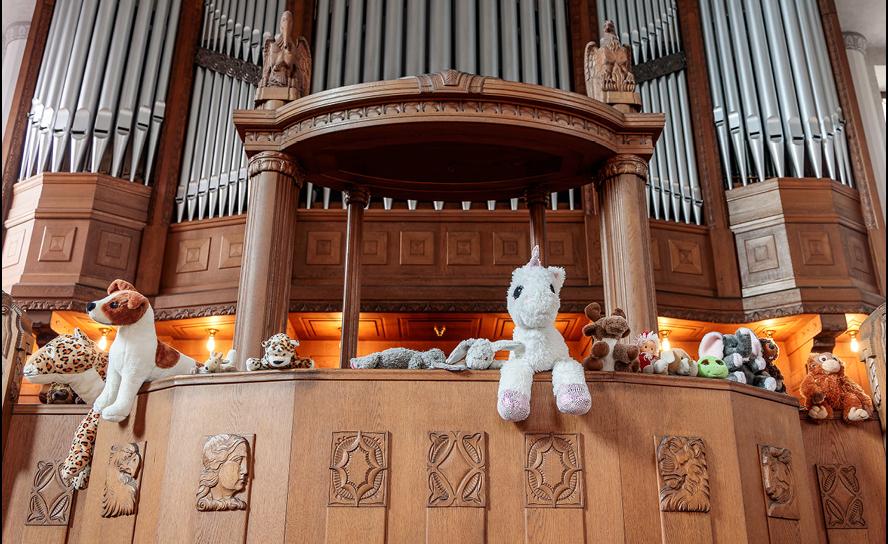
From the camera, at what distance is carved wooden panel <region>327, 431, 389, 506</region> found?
2.67m

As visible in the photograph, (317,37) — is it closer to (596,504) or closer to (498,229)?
(498,229)

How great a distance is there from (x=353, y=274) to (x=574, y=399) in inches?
92.6

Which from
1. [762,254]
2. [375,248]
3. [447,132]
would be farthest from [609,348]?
[762,254]

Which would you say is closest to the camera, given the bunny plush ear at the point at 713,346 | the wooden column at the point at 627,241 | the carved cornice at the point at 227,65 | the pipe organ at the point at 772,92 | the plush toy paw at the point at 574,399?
the plush toy paw at the point at 574,399

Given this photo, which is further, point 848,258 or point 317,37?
point 317,37

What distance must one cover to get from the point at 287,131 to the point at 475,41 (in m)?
3.64

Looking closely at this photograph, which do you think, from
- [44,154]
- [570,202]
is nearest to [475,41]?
[570,202]

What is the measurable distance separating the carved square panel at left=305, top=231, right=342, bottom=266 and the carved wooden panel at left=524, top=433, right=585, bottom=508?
151 inches

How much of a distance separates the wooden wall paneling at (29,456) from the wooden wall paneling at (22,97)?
3573 millimetres

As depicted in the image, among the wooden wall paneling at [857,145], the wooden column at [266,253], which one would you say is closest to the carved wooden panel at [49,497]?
the wooden column at [266,253]

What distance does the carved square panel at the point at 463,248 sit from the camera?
20.8 feet

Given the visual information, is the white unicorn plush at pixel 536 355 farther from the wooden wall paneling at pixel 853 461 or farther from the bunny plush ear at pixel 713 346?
the wooden wall paneling at pixel 853 461

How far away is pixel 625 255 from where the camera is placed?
14.1 ft

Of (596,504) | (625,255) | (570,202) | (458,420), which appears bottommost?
(596,504)
